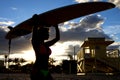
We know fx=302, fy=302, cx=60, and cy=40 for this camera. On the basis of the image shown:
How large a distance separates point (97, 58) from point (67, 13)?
26.9 metres

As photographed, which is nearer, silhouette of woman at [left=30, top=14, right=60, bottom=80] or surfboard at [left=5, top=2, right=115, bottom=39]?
silhouette of woman at [left=30, top=14, right=60, bottom=80]

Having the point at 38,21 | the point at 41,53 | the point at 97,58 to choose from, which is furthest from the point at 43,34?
the point at 97,58

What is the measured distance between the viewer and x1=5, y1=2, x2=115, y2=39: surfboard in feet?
28.0

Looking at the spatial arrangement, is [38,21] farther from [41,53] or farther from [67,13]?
[67,13]

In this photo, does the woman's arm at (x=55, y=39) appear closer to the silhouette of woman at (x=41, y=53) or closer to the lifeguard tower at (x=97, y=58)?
the silhouette of woman at (x=41, y=53)

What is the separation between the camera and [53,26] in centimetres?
786

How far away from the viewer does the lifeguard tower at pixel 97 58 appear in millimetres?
35250

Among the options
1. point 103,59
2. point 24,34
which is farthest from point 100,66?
point 24,34

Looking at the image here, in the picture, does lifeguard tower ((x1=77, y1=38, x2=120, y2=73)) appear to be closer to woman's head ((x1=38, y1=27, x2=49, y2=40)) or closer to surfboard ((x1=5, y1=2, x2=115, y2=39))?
surfboard ((x1=5, y1=2, x2=115, y2=39))

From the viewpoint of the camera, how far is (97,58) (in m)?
35.5

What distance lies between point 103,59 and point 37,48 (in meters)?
29.6

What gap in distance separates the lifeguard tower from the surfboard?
2512 cm

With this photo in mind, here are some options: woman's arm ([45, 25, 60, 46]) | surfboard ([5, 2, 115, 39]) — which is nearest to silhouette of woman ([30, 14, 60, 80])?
woman's arm ([45, 25, 60, 46])

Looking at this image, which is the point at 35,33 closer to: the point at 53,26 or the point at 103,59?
the point at 53,26
